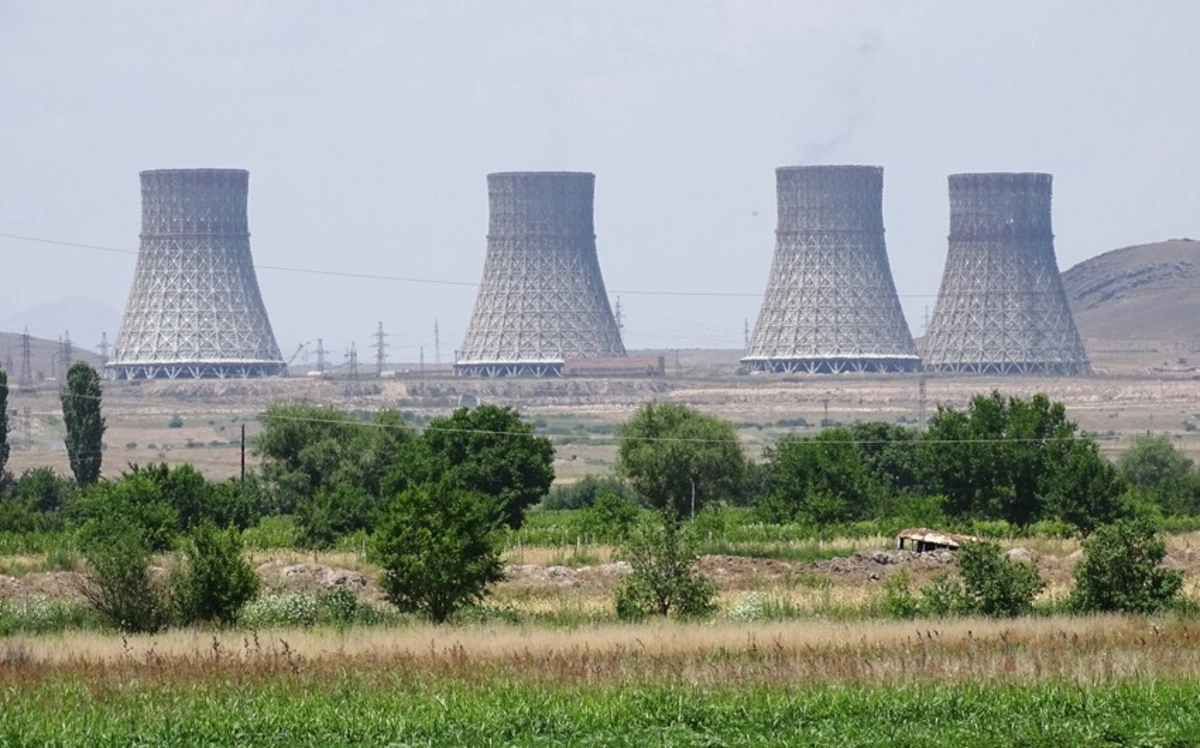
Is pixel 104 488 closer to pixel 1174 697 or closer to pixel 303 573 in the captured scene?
pixel 303 573

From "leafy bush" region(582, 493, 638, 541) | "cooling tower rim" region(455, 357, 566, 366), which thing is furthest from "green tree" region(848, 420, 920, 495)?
"cooling tower rim" region(455, 357, 566, 366)

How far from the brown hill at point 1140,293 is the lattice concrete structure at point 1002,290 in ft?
107

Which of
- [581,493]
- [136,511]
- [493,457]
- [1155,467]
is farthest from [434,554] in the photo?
[1155,467]

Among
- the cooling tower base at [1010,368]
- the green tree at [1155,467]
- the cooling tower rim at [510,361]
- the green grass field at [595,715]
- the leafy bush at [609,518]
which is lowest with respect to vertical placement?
the green grass field at [595,715]

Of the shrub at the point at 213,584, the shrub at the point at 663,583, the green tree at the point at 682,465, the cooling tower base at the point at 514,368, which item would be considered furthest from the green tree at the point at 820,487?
the cooling tower base at the point at 514,368

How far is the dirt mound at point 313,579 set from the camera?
99.1 ft

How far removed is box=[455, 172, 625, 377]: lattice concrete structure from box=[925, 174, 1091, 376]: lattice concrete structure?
13.2 meters

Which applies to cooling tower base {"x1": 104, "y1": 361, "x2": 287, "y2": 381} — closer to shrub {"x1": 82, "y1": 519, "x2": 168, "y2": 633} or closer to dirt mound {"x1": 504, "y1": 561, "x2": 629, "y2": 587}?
dirt mound {"x1": 504, "y1": 561, "x2": 629, "y2": 587}

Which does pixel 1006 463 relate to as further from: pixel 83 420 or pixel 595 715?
pixel 595 715

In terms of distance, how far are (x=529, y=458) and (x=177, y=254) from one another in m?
50.4

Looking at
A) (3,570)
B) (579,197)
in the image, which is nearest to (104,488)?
(3,570)

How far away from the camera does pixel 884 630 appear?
2208 cm

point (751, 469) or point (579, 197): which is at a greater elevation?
point (579, 197)

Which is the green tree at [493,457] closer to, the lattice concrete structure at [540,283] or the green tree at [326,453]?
the green tree at [326,453]
